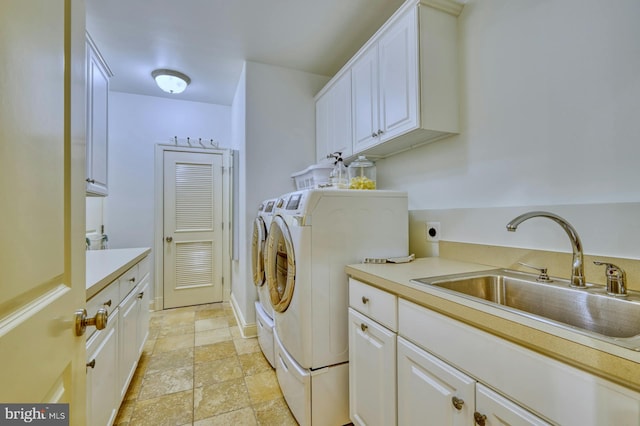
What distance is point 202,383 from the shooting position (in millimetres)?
1920

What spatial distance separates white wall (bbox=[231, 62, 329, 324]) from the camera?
2646 mm

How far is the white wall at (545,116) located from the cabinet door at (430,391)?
0.77 m

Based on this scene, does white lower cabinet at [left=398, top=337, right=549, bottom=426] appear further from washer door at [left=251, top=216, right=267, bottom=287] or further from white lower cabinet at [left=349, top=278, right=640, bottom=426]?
washer door at [left=251, top=216, right=267, bottom=287]

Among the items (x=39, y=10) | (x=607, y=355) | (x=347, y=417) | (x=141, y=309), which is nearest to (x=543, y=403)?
(x=607, y=355)

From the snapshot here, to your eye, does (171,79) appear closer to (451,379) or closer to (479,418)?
(451,379)

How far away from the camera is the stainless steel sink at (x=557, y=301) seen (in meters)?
0.81

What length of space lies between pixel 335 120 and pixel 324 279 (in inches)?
59.6

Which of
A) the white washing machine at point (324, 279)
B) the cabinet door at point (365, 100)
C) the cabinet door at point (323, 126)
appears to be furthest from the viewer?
the cabinet door at point (323, 126)

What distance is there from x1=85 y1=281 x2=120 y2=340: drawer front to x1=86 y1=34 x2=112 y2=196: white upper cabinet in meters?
0.73

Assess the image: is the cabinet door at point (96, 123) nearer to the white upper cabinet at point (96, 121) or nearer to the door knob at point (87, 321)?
the white upper cabinet at point (96, 121)

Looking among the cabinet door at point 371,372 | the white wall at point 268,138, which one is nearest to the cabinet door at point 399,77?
the cabinet door at point 371,372

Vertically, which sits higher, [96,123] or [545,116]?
[96,123]

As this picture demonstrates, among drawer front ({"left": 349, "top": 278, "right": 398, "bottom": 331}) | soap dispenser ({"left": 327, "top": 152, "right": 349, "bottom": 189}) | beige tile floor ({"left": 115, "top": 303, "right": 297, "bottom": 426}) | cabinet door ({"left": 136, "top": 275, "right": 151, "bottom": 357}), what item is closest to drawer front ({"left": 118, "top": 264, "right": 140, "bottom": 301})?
cabinet door ({"left": 136, "top": 275, "right": 151, "bottom": 357})

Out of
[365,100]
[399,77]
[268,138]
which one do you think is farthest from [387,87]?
[268,138]
